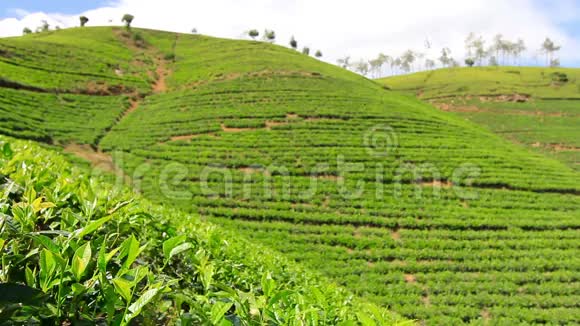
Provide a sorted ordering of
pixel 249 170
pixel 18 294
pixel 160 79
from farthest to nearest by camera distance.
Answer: pixel 160 79 → pixel 249 170 → pixel 18 294

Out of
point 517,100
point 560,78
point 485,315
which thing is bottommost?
point 485,315

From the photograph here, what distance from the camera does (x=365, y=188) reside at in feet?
65.1

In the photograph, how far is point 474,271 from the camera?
13719 millimetres

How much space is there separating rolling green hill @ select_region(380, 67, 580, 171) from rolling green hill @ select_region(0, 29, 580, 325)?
1554 cm

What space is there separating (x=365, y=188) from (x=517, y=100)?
5316 cm

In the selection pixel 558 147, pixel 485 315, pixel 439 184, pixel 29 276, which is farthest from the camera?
pixel 558 147

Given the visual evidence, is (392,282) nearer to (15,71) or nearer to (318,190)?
(318,190)

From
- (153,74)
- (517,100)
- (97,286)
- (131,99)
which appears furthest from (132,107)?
(517,100)

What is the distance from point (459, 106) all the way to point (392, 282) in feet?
175

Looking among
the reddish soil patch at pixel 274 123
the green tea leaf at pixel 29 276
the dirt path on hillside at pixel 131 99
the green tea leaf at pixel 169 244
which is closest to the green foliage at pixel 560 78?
the reddish soil patch at pixel 274 123

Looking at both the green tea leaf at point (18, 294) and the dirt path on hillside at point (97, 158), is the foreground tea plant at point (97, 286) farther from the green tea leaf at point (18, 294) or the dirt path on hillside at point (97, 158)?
the dirt path on hillside at point (97, 158)

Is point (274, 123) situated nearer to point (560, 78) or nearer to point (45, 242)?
point (45, 242)

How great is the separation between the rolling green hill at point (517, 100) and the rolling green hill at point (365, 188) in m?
15.5

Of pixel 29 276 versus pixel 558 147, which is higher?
pixel 558 147
